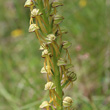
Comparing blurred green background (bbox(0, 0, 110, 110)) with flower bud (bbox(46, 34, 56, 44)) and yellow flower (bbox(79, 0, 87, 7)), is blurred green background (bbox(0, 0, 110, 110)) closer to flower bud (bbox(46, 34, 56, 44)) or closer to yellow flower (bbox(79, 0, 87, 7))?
yellow flower (bbox(79, 0, 87, 7))

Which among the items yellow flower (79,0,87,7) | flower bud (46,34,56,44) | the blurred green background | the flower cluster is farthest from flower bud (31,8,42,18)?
yellow flower (79,0,87,7)

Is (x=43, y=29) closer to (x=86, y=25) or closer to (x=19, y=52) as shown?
(x=86, y=25)

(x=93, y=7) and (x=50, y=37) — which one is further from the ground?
(x=50, y=37)

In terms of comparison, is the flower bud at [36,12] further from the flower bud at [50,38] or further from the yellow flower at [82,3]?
the yellow flower at [82,3]

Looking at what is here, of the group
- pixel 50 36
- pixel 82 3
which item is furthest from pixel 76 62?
pixel 50 36

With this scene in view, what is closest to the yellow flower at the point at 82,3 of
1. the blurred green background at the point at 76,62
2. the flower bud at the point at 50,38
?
the blurred green background at the point at 76,62

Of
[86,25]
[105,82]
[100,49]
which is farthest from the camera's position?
[86,25]

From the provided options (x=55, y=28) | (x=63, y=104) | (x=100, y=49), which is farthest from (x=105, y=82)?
(x=55, y=28)

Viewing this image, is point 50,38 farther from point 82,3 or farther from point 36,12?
point 82,3
